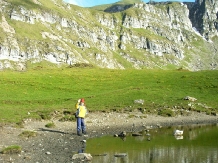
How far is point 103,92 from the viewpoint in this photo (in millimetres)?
53844

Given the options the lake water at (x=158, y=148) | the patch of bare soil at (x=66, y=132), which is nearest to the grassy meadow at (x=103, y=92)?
the patch of bare soil at (x=66, y=132)

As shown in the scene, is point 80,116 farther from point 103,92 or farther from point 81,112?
point 103,92

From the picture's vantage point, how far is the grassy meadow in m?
40.9

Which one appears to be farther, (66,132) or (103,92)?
(103,92)

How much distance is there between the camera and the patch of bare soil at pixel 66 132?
63.8 feet

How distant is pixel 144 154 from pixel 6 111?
21898 mm

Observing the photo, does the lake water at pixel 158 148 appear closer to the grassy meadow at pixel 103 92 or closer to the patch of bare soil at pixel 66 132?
the patch of bare soil at pixel 66 132

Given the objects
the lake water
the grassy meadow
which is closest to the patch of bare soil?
the lake water

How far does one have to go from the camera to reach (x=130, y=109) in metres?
40.9

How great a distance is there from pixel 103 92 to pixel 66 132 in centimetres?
2508

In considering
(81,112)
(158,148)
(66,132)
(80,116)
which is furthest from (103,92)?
(158,148)

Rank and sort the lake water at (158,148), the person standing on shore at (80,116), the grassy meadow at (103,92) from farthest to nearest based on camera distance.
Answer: the grassy meadow at (103,92) → the person standing on shore at (80,116) → the lake water at (158,148)

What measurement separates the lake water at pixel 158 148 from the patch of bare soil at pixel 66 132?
1939 millimetres

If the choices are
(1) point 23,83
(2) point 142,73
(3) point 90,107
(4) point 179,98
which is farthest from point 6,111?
(2) point 142,73
